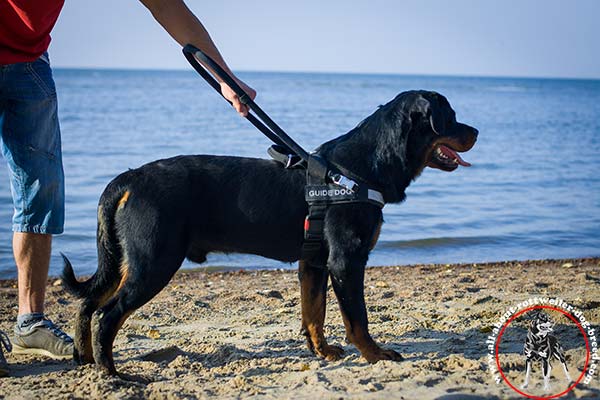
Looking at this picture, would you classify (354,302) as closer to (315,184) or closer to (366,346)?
(366,346)

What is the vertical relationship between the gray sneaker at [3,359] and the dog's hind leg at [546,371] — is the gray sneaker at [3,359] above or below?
below

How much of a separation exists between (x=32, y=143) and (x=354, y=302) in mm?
2162

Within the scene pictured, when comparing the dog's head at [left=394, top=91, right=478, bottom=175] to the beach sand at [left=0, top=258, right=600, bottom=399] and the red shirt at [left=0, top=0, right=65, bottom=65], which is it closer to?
the beach sand at [left=0, top=258, right=600, bottom=399]

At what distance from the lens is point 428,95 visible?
4.36m

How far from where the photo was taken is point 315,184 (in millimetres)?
4207

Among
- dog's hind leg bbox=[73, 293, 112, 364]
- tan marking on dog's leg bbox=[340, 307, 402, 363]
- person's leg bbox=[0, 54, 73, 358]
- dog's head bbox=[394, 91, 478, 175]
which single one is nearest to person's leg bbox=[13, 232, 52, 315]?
person's leg bbox=[0, 54, 73, 358]

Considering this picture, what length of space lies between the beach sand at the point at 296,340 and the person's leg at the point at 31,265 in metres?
0.37

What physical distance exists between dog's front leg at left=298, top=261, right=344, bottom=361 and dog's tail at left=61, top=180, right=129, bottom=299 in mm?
1169

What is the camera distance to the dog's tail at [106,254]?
13.4 ft

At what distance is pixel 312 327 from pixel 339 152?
1111 millimetres

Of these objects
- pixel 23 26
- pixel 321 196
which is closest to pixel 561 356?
pixel 321 196

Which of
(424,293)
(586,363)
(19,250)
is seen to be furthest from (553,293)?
(19,250)

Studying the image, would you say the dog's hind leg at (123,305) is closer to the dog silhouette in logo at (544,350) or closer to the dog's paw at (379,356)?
the dog's paw at (379,356)

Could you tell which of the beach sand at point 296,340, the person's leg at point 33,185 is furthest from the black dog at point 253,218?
the person's leg at point 33,185
